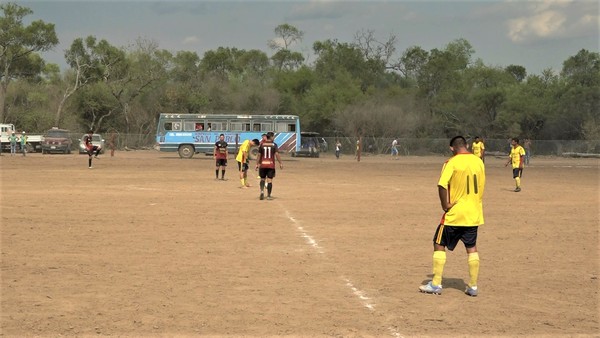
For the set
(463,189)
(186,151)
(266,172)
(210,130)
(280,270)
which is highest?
(210,130)

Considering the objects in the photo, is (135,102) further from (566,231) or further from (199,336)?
(199,336)

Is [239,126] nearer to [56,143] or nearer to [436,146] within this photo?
[56,143]

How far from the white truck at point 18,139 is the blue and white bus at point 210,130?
37.4ft

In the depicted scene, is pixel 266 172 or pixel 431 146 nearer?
pixel 266 172

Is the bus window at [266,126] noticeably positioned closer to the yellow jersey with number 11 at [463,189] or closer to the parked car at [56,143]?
the parked car at [56,143]

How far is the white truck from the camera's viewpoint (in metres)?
58.4

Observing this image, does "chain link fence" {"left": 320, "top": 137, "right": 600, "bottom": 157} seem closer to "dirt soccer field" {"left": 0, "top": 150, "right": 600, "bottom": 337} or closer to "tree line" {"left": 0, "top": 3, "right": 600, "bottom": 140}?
"tree line" {"left": 0, "top": 3, "right": 600, "bottom": 140}

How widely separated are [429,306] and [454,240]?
1.10 metres

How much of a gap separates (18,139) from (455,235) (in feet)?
184

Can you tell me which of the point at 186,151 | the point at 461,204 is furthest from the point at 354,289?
the point at 186,151

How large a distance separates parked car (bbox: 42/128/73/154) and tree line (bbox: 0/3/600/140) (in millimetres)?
15450

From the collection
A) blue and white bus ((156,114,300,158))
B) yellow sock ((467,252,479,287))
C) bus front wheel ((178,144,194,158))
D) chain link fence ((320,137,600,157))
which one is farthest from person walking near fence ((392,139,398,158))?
yellow sock ((467,252,479,287))

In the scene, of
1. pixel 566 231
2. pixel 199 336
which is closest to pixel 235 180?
pixel 566 231

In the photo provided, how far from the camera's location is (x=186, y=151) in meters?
55.2
